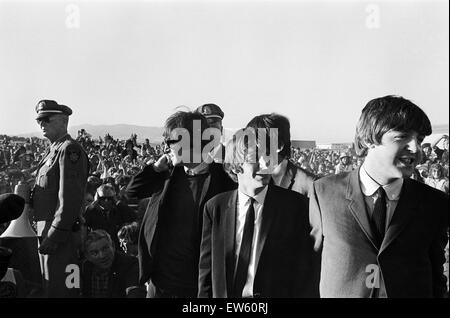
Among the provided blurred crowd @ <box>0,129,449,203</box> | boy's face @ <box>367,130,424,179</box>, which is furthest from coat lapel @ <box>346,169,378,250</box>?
blurred crowd @ <box>0,129,449,203</box>

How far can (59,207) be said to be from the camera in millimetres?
3469

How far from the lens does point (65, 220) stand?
11.2 ft

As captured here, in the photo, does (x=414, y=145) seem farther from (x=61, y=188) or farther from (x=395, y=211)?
(x=61, y=188)

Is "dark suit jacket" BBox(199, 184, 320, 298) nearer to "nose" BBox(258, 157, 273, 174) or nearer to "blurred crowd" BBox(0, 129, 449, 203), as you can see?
"nose" BBox(258, 157, 273, 174)

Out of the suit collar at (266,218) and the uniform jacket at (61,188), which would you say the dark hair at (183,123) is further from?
the uniform jacket at (61,188)

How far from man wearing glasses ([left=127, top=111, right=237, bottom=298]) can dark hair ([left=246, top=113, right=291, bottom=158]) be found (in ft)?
0.92

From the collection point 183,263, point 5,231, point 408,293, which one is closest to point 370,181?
point 408,293

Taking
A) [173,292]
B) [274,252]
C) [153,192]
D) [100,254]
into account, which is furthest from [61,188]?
[274,252]

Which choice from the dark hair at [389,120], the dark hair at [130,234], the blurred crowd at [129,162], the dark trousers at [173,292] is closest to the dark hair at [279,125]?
the dark hair at [389,120]

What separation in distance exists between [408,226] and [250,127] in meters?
0.76

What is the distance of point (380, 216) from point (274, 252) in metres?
0.43

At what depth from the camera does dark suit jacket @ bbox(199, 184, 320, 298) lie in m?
2.46

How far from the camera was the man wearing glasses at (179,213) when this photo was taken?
277 cm
